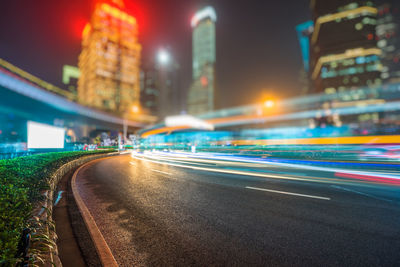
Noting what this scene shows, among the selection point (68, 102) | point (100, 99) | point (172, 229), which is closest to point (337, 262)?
point (172, 229)

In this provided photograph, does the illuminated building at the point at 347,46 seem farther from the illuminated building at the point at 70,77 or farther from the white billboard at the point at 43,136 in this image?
the illuminated building at the point at 70,77

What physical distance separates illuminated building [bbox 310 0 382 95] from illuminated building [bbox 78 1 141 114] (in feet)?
441

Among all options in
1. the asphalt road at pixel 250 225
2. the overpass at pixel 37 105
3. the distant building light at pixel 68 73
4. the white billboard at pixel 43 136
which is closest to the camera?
the asphalt road at pixel 250 225

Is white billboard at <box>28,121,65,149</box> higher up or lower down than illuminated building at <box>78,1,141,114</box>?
lower down

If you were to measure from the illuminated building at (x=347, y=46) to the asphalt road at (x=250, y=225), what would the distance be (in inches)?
5711

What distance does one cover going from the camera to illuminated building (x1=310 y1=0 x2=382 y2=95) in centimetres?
12261

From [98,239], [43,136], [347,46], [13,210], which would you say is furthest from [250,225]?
[347,46]

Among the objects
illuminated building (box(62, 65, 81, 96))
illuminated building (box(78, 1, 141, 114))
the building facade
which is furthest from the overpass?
illuminated building (box(62, 65, 81, 96))

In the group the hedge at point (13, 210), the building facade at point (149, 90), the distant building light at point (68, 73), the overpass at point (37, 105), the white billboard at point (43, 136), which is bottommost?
the hedge at point (13, 210)

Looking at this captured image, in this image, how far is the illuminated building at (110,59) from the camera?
120188 mm

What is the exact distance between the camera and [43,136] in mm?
14688

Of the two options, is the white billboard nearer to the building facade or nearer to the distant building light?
the building facade

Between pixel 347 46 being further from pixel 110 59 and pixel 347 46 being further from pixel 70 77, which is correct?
pixel 70 77

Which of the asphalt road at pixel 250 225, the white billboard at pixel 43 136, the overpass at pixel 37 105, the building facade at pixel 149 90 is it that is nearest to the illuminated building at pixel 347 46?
the building facade at pixel 149 90
